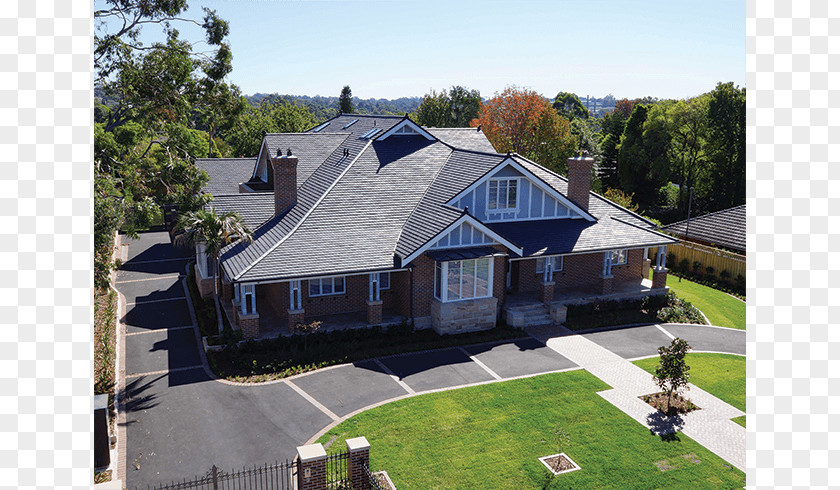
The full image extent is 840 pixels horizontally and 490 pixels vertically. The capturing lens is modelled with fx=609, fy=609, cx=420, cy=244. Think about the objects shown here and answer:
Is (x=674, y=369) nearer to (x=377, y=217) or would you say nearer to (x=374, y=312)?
(x=374, y=312)

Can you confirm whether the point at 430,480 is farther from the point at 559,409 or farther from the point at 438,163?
the point at 438,163

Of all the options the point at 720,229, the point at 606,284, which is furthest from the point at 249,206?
the point at 720,229

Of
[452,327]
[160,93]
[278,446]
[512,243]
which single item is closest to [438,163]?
[512,243]

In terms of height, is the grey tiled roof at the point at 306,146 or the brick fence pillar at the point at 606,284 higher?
the grey tiled roof at the point at 306,146

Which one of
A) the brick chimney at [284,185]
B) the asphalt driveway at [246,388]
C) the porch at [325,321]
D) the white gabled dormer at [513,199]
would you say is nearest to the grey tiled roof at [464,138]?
the white gabled dormer at [513,199]

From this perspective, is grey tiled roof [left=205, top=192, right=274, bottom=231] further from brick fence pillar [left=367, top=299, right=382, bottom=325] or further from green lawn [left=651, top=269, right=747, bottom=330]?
green lawn [left=651, top=269, right=747, bottom=330]

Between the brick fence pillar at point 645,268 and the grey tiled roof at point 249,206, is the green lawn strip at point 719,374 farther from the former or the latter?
the grey tiled roof at point 249,206
